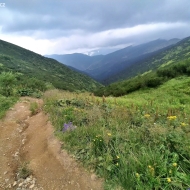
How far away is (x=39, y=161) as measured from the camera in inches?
187

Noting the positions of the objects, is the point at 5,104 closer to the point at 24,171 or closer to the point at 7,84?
the point at 7,84

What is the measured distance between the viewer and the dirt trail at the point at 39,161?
396 cm

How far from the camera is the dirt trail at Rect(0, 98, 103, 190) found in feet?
13.0

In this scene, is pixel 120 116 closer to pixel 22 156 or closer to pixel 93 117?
pixel 93 117

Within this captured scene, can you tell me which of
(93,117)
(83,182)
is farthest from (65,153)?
(93,117)

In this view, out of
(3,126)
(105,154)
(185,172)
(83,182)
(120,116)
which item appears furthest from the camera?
(3,126)

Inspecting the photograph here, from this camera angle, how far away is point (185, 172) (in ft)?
11.4

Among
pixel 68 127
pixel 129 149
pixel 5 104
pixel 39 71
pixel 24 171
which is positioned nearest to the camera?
pixel 129 149

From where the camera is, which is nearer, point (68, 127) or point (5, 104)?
point (68, 127)

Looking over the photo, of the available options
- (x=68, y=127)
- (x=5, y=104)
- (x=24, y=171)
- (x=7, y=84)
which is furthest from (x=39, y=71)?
(x=24, y=171)

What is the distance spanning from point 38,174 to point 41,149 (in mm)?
1123

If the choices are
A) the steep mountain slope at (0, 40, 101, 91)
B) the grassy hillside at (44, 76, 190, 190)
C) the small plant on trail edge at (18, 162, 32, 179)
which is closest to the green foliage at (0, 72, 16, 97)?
the grassy hillside at (44, 76, 190, 190)

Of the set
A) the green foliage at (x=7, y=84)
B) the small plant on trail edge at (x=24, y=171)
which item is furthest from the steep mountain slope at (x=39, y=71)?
the small plant on trail edge at (x=24, y=171)

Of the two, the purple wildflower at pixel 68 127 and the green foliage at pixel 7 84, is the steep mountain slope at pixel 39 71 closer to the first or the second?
the green foliage at pixel 7 84
